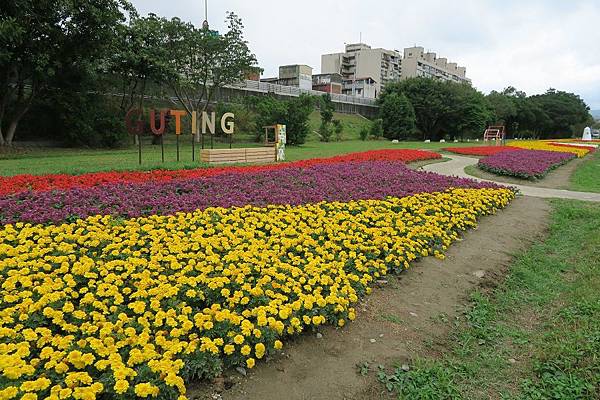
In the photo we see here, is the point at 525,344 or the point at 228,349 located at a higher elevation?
the point at 228,349

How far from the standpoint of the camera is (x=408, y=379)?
285 centimetres

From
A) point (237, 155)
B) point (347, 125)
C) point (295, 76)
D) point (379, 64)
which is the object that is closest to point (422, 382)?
point (237, 155)

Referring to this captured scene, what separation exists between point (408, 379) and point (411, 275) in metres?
1.84

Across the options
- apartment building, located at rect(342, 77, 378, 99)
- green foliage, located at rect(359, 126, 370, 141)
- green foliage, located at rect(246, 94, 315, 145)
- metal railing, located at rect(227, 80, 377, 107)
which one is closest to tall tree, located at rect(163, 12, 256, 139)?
green foliage, located at rect(246, 94, 315, 145)

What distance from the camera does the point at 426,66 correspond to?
90.0 metres

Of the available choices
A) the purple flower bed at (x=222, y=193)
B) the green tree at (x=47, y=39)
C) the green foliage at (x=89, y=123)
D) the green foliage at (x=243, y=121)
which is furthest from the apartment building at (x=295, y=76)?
the purple flower bed at (x=222, y=193)

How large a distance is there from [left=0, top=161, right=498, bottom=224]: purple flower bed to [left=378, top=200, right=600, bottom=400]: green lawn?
3.08m

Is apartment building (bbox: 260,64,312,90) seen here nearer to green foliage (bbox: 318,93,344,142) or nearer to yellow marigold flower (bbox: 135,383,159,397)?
green foliage (bbox: 318,93,344,142)

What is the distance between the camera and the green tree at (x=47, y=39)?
1541 cm

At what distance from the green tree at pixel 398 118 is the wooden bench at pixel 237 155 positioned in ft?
Result: 92.4

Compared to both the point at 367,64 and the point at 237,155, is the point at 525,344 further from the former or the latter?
the point at 367,64

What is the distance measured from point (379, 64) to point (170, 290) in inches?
3262

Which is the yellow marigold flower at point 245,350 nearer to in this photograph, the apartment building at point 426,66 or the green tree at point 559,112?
the green tree at point 559,112

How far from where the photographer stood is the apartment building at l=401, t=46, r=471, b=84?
8662 centimetres
